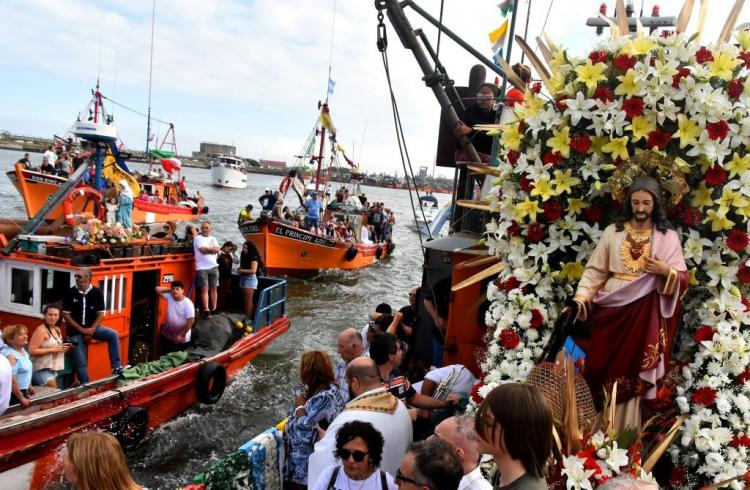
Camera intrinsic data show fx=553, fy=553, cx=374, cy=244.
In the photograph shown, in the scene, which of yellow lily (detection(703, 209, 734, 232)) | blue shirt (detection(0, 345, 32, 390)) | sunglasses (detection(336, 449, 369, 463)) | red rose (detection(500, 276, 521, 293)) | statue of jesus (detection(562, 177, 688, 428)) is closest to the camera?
sunglasses (detection(336, 449, 369, 463))

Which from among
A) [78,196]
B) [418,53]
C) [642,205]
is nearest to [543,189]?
[642,205]

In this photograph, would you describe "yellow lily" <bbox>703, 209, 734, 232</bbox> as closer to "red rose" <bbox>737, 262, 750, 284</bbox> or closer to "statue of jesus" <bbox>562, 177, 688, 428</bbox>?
"red rose" <bbox>737, 262, 750, 284</bbox>

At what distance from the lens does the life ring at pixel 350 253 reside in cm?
2448

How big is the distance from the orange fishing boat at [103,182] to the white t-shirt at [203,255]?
2.09m

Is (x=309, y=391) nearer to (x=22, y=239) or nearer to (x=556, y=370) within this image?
(x=556, y=370)

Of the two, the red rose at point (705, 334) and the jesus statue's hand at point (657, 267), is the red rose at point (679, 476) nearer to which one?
the red rose at point (705, 334)

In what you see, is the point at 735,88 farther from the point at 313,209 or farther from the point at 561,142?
the point at 313,209

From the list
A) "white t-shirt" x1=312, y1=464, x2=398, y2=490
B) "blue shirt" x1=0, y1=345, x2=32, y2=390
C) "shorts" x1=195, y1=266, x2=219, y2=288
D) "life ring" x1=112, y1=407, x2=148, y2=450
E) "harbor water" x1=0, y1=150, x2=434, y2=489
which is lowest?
"harbor water" x1=0, y1=150, x2=434, y2=489

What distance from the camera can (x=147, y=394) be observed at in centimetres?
812

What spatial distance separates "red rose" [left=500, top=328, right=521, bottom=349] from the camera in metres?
4.21

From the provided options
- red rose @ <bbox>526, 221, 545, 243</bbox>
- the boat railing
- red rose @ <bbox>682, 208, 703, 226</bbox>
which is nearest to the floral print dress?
red rose @ <bbox>526, 221, 545, 243</bbox>

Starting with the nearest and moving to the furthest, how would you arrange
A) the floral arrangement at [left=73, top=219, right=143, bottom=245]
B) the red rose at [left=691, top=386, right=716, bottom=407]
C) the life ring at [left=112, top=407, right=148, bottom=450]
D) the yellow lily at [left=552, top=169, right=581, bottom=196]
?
1. the red rose at [left=691, top=386, right=716, bottom=407]
2. the yellow lily at [left=552, top=169, right=581, bottom=196]
3. the life ring at [left=112, top=407, right=148, bottom=450]
4. the floral arrangement at [left=73, top=219, right=143, bottom=245]

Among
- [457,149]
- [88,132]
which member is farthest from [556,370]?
[88,132]

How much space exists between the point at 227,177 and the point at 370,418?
255ft
